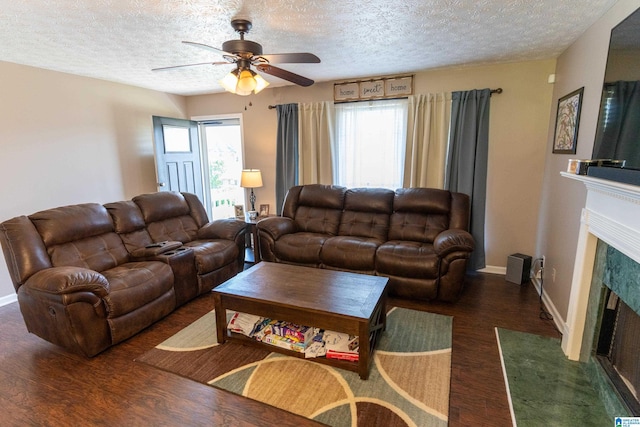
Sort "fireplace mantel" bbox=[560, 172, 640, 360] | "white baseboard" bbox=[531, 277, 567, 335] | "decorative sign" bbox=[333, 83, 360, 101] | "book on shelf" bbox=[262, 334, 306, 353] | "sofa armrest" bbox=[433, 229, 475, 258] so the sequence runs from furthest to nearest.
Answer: "decorative sign" bbox=[333, 83, 360, 101], "sofa armrest" bbox=[433, 229, 475, 258], "white baseboard" bbox=[531, 277, 567, 335], "book on shelf" bbox=[262, 334, 306, 353], "fireplace mantel" bbox=[560, 172, 640, 360]

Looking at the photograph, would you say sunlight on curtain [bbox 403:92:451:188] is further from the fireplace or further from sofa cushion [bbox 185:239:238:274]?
sofa cushion [bbox 185:239:238:274]

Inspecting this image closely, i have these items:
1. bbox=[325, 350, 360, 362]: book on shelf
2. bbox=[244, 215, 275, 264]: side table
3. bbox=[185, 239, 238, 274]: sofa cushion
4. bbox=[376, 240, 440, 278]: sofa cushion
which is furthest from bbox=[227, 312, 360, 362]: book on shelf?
bbox=[244, 215, 275, 264]: side table

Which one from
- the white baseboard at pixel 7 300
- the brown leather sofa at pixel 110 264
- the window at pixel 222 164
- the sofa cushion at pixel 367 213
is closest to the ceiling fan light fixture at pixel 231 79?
the brown leather sofa at pixel 110 264

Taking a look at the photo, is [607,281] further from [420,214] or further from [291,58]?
[291,58]

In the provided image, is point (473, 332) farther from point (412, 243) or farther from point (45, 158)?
point (45, 158)

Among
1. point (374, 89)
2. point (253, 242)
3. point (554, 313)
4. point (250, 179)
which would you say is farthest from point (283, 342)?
point (374, 89)

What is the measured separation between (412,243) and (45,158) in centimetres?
414

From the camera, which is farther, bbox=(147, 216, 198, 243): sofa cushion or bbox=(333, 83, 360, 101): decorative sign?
bbox=(333, 83, 360, 101): decorative sign

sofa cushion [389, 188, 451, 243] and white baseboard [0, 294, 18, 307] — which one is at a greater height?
sofa cushion [389, 188, 451, 243]

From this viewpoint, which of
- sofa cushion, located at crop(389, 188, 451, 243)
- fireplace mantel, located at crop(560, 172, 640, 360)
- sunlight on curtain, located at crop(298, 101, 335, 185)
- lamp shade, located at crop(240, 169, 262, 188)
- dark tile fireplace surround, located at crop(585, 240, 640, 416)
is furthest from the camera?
lamp shade, located at crop(240, 169, 262, 188)

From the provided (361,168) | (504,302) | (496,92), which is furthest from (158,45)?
(504,302)

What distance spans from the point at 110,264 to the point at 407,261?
2.78 m

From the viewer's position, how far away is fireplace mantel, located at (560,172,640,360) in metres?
1.53

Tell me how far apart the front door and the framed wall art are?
4.69 m
